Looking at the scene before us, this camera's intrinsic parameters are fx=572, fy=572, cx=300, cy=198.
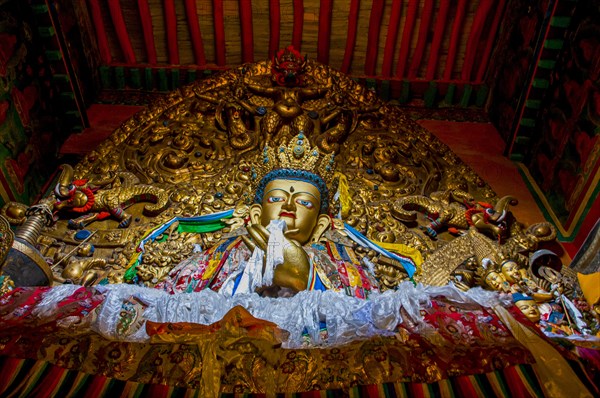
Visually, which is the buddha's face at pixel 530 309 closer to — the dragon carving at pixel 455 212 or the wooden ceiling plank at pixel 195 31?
the dragon carving at pixel 455 212

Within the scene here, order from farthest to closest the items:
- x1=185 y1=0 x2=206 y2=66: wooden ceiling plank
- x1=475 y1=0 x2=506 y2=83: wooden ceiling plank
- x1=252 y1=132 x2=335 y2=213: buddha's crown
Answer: x1=475 y1=0 x2=506 y2=83: wooden ceiling plank → x1=185 y1=0 x2=206 y2=66: wooden ceiling plank → x1=252 y1=132 x2=335 y2=213: buddha's crown

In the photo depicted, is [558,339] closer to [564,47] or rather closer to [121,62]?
[564,47]

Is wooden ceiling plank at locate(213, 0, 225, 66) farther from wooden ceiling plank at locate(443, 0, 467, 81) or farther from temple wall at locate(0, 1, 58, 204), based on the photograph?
wooden ceiling plank at locate(443, 0, 467, 81)

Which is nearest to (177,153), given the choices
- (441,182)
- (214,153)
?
(214,153)

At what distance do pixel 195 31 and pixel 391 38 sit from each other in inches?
79.3

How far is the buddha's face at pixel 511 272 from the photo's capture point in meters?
3.68

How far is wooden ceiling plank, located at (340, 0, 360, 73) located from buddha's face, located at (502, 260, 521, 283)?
3.05 meters

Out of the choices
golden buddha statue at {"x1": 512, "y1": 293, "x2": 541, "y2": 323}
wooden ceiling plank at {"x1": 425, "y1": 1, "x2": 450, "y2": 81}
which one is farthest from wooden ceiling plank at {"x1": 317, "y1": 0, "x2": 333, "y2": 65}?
golden buddha statue at {"x1": 512, "y1": 293, "x2": 541, "y2": 323}

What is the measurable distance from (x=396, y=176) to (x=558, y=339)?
2.25 metres

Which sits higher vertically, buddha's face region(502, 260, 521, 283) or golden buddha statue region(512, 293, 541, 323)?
golden buddha statue region(512, 293, 541, 323)

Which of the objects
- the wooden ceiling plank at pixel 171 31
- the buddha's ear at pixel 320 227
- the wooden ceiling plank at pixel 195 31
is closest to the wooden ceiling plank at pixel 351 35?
the wooden ceiling plank at pixel 195 31

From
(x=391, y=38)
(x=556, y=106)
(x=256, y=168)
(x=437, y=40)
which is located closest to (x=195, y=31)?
(x=391, y=38)

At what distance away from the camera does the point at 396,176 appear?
15.5 ft

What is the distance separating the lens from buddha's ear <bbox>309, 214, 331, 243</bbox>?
4.06 metres
